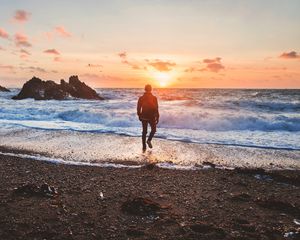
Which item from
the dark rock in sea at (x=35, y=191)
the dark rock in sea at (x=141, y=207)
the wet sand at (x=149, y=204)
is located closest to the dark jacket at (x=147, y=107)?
the wet sand at (x=149, y=204)

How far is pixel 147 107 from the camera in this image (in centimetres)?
1126

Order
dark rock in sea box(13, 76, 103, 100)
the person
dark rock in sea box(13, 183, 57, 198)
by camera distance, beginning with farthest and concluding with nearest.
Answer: dark rock in sea box(13, 76, 103, 100) → the person → dark rock in sea box(13, 183, 57, 198)

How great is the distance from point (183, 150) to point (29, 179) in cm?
494

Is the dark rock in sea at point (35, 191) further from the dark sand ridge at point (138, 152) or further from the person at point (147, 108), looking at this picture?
the person at point (147, 108)

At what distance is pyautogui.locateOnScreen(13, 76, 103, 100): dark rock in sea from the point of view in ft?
161

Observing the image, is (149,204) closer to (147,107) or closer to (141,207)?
(141,207)

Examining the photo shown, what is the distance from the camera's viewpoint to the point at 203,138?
13.9 m

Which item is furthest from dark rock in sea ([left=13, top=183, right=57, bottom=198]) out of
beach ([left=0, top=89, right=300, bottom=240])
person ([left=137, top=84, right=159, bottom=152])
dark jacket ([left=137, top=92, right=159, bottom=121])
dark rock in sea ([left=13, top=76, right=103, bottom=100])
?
dark rock in sea ([left=13, top=76, right=103, bottom=100])

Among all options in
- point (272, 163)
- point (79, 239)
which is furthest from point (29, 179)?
point (272, 163)

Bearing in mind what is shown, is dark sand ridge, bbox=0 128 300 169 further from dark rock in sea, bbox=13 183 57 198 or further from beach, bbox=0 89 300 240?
dark rock in sea, bbox=13 183 57 198

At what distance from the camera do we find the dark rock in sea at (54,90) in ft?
161

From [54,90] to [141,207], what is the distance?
46029mm

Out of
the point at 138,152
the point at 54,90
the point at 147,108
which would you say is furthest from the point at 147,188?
the point at 54,90

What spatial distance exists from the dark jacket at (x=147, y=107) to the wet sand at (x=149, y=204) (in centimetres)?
309
